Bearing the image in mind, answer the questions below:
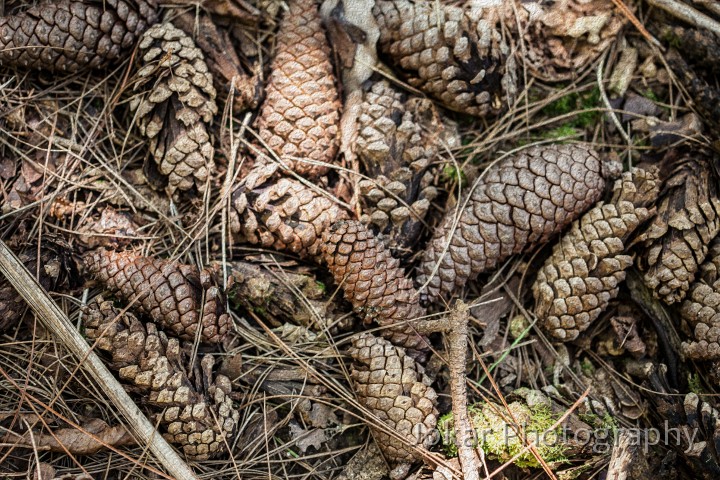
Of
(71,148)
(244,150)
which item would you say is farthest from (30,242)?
(244,150)

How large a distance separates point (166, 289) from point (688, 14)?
7.18ft

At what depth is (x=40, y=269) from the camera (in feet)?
6.29

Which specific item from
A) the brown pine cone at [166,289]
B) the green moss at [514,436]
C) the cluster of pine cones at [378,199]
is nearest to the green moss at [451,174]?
the cluster of pine cones at [378,199]

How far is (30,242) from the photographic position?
196 cm

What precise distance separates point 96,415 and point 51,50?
1.26m

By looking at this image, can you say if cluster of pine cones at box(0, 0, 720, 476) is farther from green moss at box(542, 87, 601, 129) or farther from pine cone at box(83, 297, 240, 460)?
green moss at box(542, 87, 601, 129)

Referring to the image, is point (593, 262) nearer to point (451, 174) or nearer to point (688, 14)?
point (451, 174)

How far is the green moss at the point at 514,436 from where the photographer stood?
1.88m

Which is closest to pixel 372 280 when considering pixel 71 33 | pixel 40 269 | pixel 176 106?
pixel 176 106

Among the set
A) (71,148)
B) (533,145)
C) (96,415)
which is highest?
(533,145)

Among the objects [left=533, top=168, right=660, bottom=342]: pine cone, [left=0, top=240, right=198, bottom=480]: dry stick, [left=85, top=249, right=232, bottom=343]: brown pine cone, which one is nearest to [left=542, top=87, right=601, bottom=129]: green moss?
[left=533, top=168, right=660, bottom=342]: pine cone

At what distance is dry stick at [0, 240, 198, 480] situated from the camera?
5.97 ft

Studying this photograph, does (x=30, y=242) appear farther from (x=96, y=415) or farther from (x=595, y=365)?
(x=595, y=365)

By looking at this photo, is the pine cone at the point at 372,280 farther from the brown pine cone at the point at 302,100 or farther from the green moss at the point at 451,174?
the green moss at the point at 451,174
